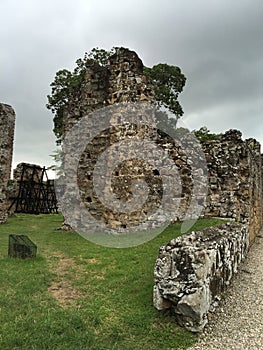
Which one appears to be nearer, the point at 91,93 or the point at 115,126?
the point at 115,126

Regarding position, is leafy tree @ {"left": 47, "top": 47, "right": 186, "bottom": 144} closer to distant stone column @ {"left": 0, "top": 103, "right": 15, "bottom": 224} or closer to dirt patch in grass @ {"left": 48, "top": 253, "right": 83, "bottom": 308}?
distant stone column @ {"left": 0, "top": 103, "right": 15, "bottom": 224}

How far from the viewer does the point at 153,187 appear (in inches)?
394

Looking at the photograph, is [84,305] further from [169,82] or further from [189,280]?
[169,82]

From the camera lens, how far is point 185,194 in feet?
31.4

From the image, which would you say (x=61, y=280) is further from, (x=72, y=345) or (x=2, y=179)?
(x=2, y=179)

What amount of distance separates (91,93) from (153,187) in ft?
13.8

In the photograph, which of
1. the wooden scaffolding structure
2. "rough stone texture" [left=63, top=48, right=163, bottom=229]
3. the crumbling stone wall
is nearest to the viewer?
the crumbling stone wall

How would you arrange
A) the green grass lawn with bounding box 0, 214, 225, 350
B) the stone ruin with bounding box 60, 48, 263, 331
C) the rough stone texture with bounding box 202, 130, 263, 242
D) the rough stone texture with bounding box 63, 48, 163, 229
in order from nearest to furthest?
the green grass lawn with bounding box 0, 214, 225, 350 < the stone ruin with bounding box 60, 48, 263, 331 < the rough stone texture with bounding box 202, 130, 263, 242 < the rough stone texture with bounding box 63, 48, 163, 229

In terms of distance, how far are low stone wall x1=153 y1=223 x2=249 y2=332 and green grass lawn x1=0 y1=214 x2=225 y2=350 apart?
0.18 meters

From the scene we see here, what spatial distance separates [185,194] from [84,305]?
18.1 feet

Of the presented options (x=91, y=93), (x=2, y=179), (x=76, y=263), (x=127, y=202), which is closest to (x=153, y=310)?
(x=76, y=263)

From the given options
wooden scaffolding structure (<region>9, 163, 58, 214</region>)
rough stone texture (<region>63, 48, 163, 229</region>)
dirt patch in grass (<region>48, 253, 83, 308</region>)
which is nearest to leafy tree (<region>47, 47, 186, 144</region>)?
wooden scaffolding structure (<region>9, 163, 58, 214</region>)

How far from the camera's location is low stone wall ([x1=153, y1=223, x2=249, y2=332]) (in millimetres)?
3975

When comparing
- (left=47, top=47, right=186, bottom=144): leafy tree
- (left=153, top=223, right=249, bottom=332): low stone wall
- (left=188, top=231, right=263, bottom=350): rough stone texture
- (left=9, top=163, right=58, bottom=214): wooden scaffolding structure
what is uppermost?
(left=47, top=47, right=186, bottom=144): leafy tree
